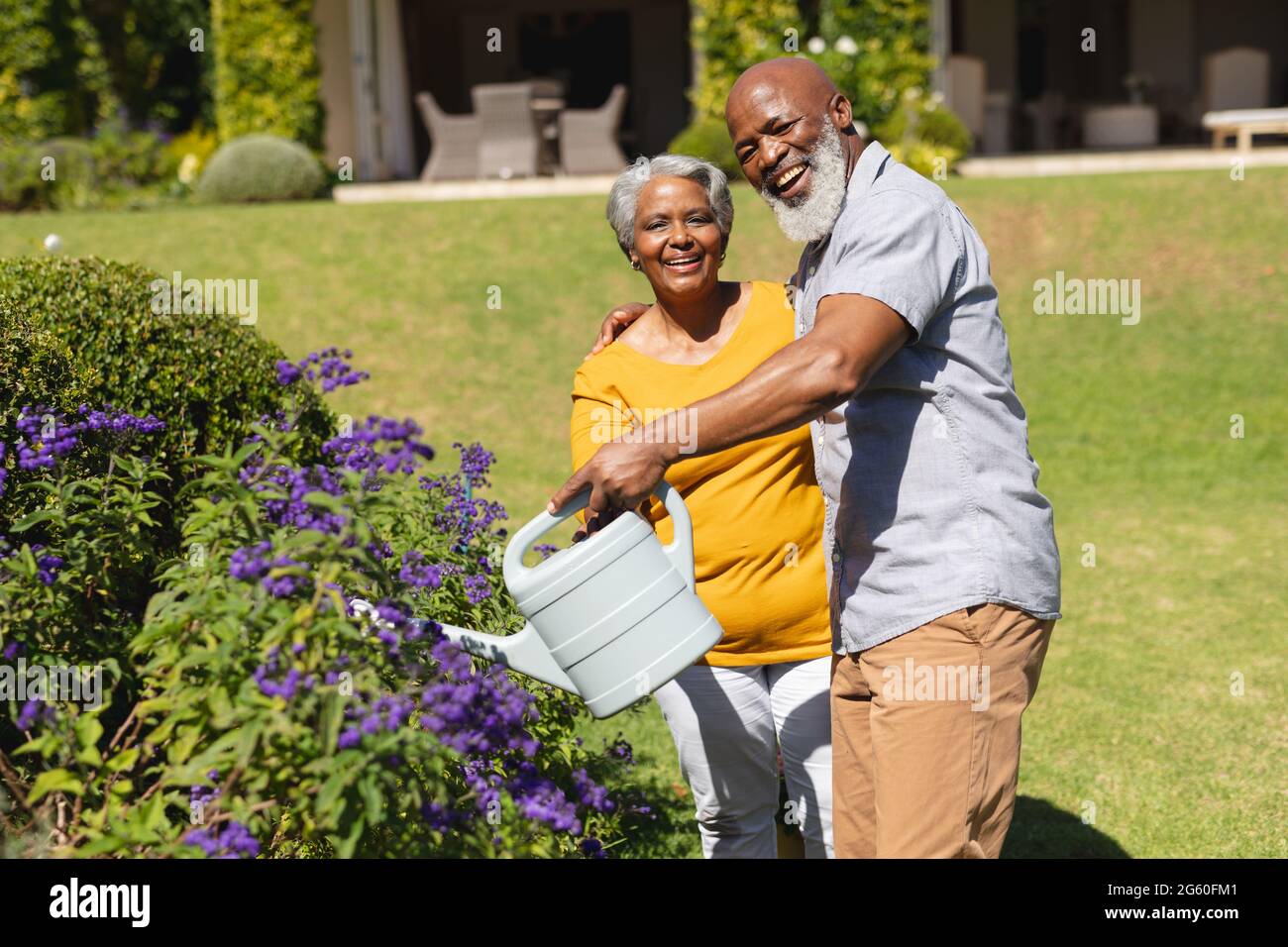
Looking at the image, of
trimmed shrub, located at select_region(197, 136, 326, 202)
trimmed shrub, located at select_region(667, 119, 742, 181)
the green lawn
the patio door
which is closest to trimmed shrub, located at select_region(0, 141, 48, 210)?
the green lawn

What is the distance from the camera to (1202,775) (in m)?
4.55

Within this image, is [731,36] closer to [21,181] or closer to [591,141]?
[591,141]

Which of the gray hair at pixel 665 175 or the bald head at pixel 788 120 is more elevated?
the bald head at pixel 788 120

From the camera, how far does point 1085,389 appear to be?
9523mm

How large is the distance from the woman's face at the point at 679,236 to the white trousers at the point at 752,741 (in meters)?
0.86

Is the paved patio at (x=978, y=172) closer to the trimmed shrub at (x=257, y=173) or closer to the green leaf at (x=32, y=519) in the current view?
the trimmed shrub at (x=257, y=173)

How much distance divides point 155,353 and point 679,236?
1.78 meters

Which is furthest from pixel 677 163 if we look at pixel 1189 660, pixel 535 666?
pixel 1189 660

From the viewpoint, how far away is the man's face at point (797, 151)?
7.93 feet

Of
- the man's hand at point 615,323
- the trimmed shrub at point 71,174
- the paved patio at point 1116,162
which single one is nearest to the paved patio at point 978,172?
the paved patio at point 1116,162

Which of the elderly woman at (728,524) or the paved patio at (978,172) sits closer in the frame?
the elderly woman at (728,524)

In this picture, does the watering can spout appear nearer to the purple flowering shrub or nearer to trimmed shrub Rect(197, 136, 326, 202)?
the purple flowering shrub

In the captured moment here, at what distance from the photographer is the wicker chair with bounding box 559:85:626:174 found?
15328 mm

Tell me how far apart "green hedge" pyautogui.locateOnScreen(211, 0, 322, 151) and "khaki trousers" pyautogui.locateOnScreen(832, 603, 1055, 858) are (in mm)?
14457
